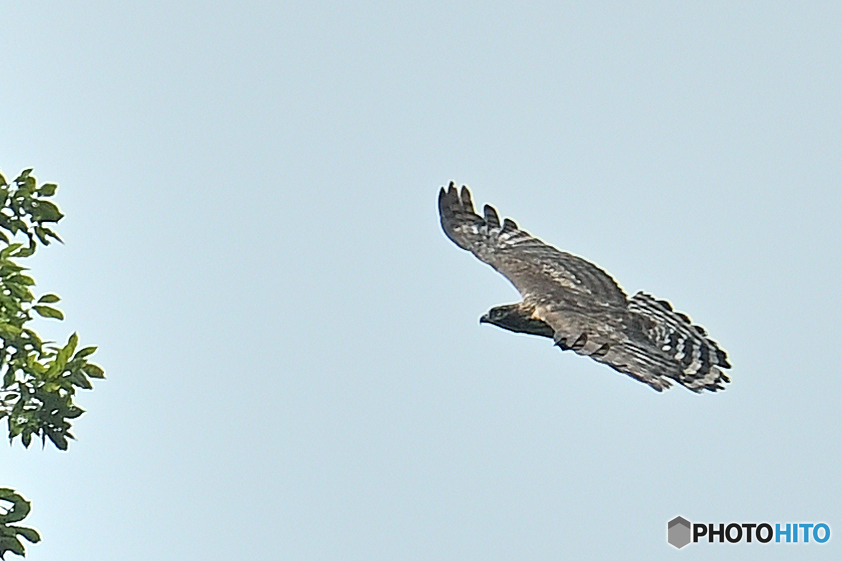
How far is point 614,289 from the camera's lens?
49.1 ft

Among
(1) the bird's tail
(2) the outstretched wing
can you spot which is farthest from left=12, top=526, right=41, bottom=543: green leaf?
(2) the outstretched wing

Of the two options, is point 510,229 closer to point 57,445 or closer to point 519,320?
point 519,320

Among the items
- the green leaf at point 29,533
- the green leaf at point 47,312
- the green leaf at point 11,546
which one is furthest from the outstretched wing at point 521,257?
the green leaf at point 11,546

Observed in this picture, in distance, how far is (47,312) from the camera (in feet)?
28.2

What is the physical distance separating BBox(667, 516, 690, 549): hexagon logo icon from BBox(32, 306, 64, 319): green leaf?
11929 millimetres

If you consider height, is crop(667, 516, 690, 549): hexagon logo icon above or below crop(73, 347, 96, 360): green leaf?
above

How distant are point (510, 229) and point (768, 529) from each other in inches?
241

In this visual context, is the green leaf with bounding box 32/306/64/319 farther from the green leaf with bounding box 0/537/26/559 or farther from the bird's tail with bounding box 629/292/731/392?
the bird's tail with bounding box 629/292/731/392

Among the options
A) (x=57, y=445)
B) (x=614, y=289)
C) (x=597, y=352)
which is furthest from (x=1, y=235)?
(x=614, y=289)

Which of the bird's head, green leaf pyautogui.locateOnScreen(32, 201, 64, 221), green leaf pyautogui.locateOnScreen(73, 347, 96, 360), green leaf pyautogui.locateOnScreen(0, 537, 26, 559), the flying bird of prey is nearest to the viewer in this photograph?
green leaf pyautogui.locateOnScreen(0, 537, 26, 559)

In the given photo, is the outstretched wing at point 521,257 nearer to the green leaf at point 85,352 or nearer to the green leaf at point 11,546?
the green leaf at point 85,352

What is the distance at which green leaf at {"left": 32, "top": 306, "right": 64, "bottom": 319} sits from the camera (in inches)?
337

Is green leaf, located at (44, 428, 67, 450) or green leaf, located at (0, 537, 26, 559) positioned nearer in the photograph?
green leaf, located at (0, 537, 26, 559)

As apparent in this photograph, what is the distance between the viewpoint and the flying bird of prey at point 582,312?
38.8 ft
